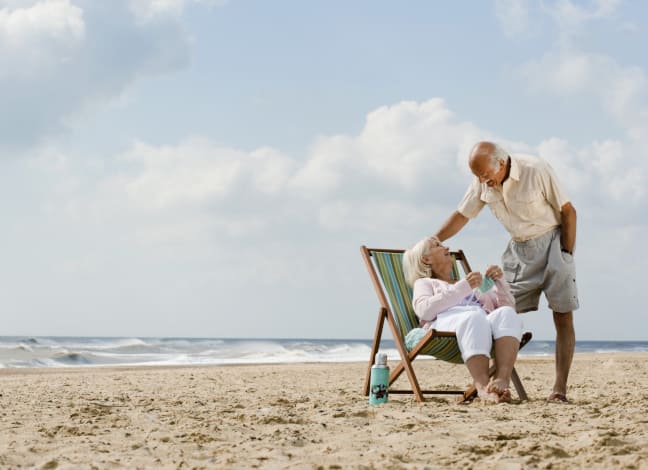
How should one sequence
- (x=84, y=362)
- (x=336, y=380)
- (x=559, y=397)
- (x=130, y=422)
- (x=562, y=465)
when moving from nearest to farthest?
(x=562, y=465) < (x=130, y=422) < (x=559, y=397) < (x=336, y=380) < (x=84, y=362)

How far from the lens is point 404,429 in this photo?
326cm

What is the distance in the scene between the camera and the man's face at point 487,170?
4.38 metres

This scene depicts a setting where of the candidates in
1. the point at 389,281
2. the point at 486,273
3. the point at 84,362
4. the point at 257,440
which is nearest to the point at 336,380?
the point at 389,281

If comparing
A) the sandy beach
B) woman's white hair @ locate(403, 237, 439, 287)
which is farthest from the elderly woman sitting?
the sandy beach

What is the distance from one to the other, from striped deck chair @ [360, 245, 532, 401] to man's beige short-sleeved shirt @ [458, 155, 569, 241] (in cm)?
67

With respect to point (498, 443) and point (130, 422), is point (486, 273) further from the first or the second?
point (130, 422)

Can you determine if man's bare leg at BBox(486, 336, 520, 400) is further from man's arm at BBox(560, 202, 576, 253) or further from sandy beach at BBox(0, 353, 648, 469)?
man's arm at BBox(560, 202, 576, 253)

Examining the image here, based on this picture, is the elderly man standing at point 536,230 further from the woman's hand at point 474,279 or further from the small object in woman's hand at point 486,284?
the woman's hand at point 474,279

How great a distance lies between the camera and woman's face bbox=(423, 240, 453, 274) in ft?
15.4

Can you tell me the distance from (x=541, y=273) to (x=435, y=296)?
2.38ft

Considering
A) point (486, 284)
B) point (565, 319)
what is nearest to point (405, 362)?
point (486, 284)

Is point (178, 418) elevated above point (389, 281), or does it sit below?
below

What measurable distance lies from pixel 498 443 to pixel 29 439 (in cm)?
209

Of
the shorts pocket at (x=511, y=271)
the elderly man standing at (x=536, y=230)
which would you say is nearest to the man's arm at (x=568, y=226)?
the elderly man standing at (x=536, y=230)
